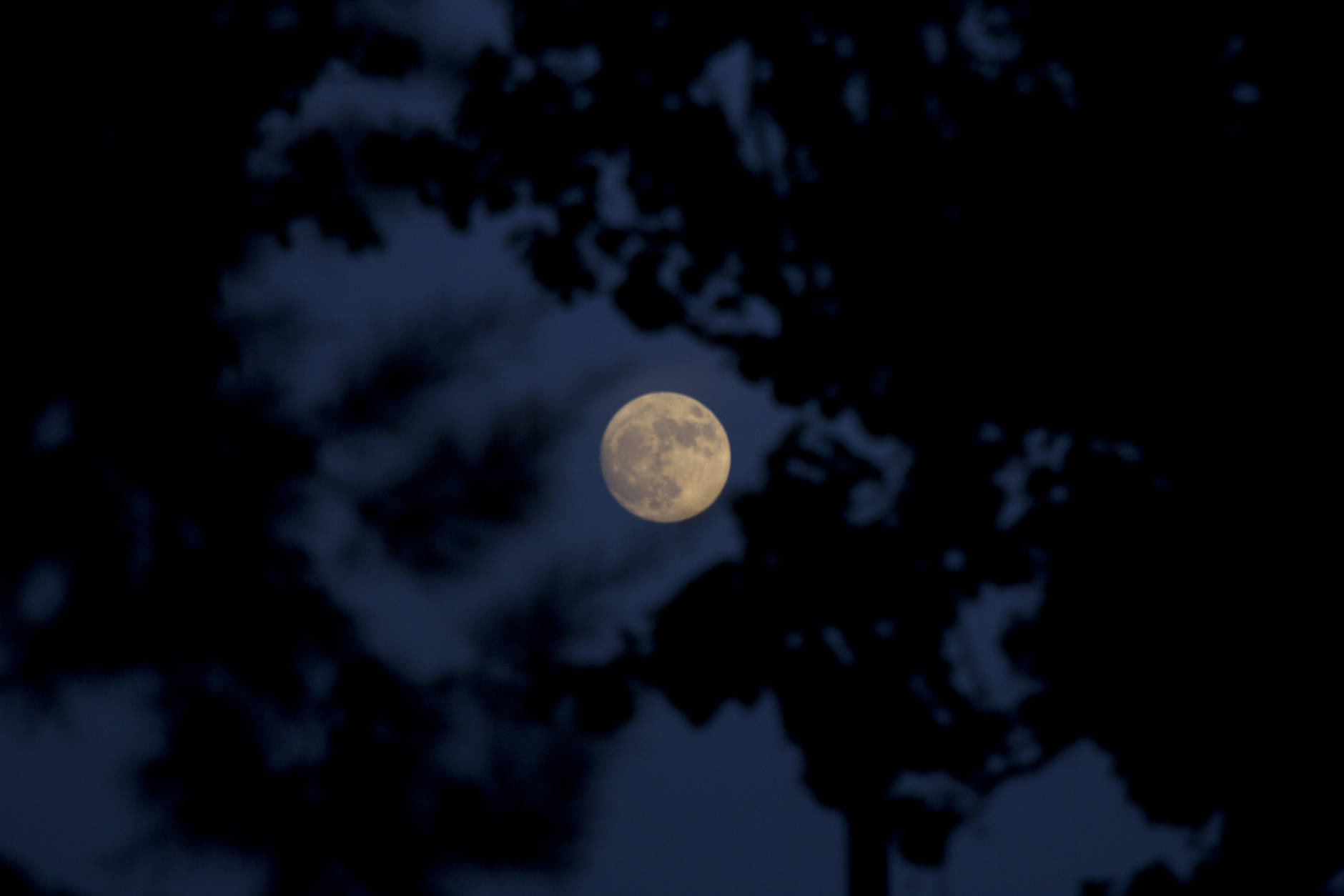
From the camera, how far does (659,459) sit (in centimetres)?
561

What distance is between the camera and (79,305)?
179cm

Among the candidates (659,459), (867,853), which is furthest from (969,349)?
(659,459)

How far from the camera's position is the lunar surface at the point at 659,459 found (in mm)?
5480

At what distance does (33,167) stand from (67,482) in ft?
2.09

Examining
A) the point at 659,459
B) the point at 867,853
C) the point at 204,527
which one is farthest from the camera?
the point at 659,459

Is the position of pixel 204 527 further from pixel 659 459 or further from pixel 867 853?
pixel 659 459

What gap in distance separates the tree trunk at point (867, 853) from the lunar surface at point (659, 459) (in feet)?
7.45

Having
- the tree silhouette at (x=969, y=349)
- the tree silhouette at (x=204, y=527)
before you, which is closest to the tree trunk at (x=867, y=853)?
the tree silhouette at (x=969, y=349)

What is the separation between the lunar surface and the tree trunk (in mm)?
2271

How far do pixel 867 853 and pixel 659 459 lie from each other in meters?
2.82

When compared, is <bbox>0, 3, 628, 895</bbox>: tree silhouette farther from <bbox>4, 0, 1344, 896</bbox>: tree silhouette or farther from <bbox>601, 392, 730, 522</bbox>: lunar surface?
<bbox>601, 392, 730, 522</bbox>: lunar surface

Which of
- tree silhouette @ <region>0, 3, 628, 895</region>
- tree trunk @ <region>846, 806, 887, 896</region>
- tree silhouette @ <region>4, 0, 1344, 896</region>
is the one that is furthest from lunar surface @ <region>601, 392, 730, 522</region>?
tree silhouette @ <region>0, 3, 628, 895</region>

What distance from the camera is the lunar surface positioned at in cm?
548

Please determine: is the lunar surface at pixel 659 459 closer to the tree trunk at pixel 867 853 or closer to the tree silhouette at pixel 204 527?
the tree trunk at pixel 867 853
